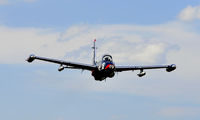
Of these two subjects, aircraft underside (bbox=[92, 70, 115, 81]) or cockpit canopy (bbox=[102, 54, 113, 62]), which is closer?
aircraft underside (bbox=[92, 70, 115, 81])

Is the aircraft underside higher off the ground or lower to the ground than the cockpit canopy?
lower

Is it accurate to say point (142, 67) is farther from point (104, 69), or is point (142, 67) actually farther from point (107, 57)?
point (104, 69)

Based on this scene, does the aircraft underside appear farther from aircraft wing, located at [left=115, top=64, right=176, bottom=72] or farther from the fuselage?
aircraft wing, located at [left=115, top=64, right=176, bottom=72]

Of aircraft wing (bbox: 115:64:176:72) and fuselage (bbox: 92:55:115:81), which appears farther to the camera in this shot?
aircraft wing (bbox: 115:64:176:72)

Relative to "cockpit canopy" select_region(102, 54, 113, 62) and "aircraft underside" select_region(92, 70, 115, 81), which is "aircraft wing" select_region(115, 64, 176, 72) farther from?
"aircraft underside" select_region(92, 70, 115, 81)

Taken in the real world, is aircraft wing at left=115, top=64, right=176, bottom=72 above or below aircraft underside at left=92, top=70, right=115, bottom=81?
above

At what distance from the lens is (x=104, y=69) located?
377 feet

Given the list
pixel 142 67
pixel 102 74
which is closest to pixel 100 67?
pixel 102 74

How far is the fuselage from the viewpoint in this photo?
114500 mm

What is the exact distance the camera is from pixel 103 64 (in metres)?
116

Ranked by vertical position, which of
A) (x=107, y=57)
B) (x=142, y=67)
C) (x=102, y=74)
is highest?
(x=142, y=67)

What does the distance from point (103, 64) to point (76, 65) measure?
19.5 ft

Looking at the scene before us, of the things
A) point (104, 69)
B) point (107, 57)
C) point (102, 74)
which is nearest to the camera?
point (104, 69)

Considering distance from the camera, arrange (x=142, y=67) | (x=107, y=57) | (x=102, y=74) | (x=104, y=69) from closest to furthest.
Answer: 1. (x=104, y=69)
2. (x=102, y=74)
3. (x=107, y=57)
4. (x=142, y=67)
